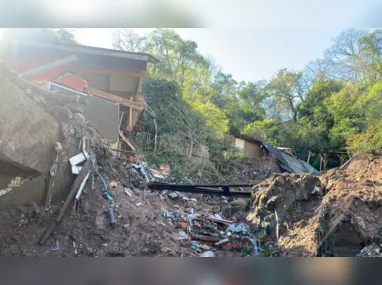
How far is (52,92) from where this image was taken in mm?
2295

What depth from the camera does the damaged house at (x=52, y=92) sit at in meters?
2.10

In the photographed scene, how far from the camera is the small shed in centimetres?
251

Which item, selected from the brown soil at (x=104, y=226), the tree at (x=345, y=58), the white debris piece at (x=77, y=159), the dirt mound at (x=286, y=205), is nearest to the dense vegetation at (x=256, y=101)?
the tree at (x=345, y=58)

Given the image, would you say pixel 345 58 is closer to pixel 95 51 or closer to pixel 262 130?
pixel 262 130

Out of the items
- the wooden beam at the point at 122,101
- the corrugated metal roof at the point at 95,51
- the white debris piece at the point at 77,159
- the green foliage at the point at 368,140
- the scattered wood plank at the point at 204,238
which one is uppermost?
the corrugated metal roof at the point at 95,51

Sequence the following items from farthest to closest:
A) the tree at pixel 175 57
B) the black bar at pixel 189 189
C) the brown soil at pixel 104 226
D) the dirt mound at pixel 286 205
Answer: the black bar at pixel 189 189, the tree at pixel 175 57, the dirt mound at pixel 286 205, the brown soil at pixel 104 226

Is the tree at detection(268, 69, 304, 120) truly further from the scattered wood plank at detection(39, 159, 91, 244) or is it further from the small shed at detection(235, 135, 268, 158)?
the scattered wood plank at detection(39, 159, 91, 244)

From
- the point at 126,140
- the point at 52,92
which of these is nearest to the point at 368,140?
the point at 126,140

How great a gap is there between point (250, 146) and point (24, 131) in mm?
1653

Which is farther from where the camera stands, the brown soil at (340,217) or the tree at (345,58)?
the tree at (345,58)

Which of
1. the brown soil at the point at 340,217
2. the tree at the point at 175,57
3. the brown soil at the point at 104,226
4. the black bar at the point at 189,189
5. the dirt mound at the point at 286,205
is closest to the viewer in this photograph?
the brown soil at the point at 104,226

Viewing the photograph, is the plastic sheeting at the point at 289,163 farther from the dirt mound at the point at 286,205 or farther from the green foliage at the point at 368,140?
the green foliage at the point at 368,140
